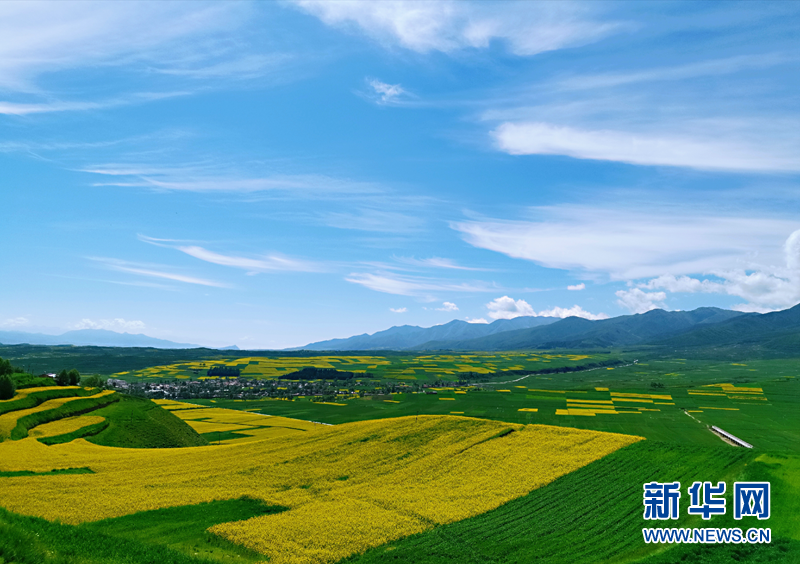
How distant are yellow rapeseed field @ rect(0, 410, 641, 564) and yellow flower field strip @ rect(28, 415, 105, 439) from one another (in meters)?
5.59

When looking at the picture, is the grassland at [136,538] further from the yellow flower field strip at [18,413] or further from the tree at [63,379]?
the tree at [63,379]

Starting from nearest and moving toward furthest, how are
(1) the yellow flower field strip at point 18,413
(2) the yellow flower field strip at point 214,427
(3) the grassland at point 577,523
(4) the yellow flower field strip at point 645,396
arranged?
(3) the grassland at point 577,523 < (1) the yellow flower field strip at point 18,413 < (2) the yellow flower field strip at point 214,427 < (4) the yellow flower field strip at point 645,396

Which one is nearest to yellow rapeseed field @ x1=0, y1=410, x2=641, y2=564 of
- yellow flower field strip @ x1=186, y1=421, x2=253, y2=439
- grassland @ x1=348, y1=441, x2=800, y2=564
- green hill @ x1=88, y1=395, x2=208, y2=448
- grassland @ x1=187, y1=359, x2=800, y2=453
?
grassland @ x1=348, y1=441, x2=800, y2=564

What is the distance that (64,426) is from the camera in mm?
65062

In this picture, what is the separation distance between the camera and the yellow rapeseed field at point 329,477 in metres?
32.0

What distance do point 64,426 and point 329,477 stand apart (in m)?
45.9

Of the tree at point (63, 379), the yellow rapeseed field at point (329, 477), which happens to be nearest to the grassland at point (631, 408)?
the yellow rapeseed field at point (329, 477)

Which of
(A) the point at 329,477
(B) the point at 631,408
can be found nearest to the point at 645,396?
(B) the point at 631,408

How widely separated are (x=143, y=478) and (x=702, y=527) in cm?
4714

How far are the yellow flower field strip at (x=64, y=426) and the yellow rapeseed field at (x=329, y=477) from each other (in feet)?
18.3

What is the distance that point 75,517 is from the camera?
104 ft

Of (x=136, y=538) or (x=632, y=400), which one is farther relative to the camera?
(x=632, y=400)

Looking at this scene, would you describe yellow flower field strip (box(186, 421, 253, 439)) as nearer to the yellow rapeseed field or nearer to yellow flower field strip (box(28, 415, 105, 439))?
yellow flower field strip (box(28, 415, 105, 439))

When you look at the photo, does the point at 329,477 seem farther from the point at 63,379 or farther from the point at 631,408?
the point at 631,408
